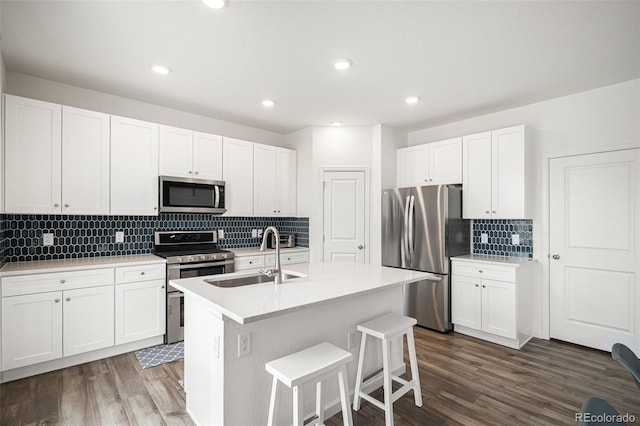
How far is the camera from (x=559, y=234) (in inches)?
141

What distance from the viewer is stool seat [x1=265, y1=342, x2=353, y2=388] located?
1640mm

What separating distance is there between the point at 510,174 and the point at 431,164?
3.30ft

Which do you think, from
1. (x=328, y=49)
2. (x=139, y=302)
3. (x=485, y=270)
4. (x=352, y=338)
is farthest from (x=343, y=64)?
(x=139, y=302)

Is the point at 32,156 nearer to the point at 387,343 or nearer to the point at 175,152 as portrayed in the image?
the point at 175,152

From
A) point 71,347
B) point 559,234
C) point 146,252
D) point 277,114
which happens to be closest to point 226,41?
point 277,114

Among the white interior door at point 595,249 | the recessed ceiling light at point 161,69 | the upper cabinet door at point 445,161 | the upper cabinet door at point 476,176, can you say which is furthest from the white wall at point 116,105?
the white interior door at point 595,249

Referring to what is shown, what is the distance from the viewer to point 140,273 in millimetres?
3234

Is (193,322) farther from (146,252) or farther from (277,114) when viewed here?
(277,114)

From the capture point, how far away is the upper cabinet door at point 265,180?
4.51m

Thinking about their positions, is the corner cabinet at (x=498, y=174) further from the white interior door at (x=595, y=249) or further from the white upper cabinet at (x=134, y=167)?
the white upper cabinet at (x=134, y=167)

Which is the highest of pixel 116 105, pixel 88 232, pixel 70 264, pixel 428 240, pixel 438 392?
pixel 116 105

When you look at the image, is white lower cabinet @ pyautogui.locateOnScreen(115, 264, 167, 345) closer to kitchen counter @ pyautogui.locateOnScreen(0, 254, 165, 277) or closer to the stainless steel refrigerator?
kitchen counter @ pyautogui.locateOnScreen(0, 254, 165, 277)

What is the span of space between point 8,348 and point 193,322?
1745mm

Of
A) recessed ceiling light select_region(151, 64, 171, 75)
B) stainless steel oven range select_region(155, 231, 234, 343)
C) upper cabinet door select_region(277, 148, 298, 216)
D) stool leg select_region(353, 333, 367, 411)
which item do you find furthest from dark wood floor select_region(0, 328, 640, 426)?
recessed ceiling light select_region(151, 64, 171, 75)
